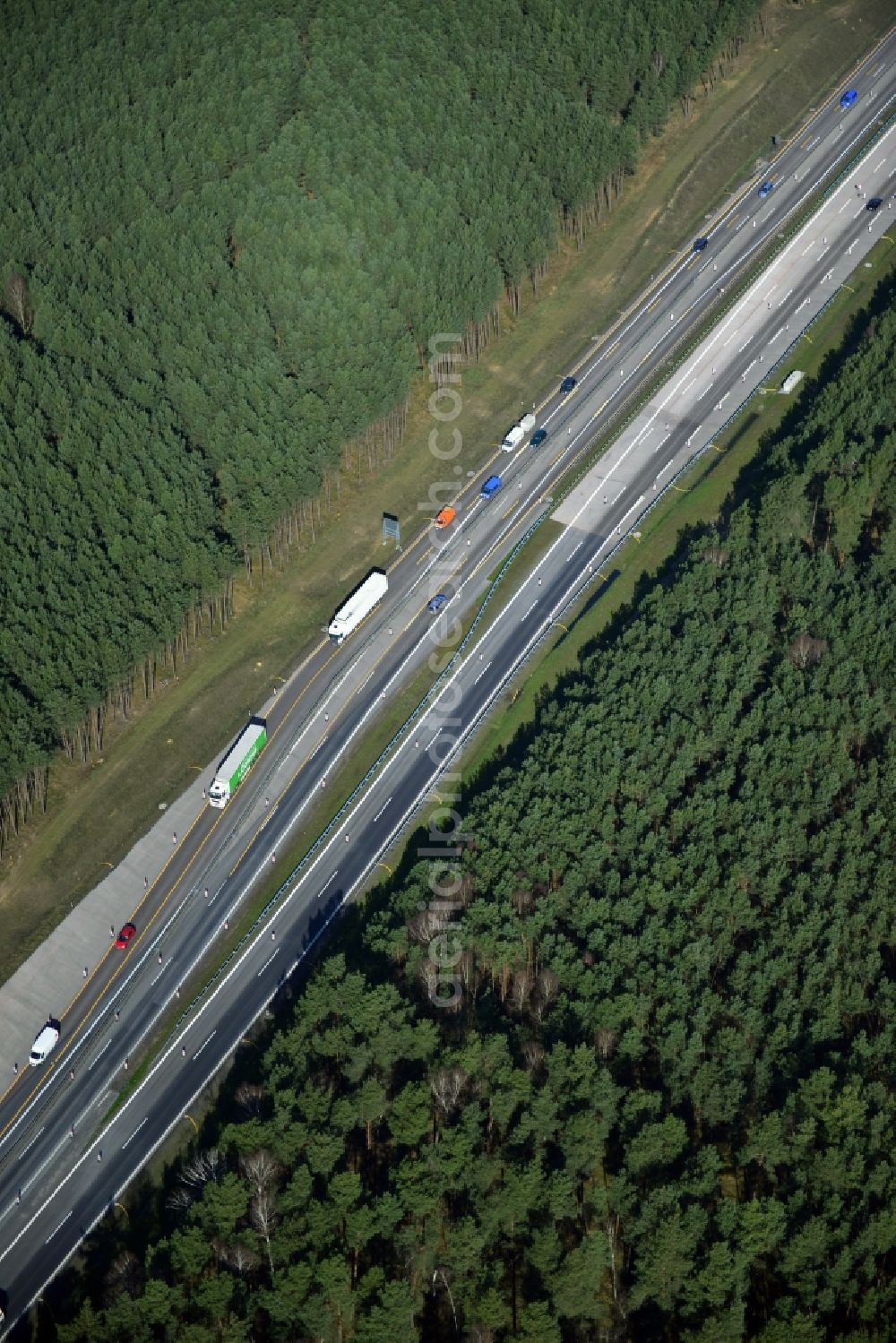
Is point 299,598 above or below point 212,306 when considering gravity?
below

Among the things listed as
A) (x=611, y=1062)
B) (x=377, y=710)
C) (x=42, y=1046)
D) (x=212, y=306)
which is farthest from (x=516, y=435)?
(x=42, y=1046)

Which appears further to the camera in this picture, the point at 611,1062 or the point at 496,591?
the point at 496,591

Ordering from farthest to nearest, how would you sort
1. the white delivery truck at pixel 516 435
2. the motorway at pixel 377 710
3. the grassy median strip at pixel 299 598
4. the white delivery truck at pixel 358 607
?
1. the white delivery truck at pixel 516 435
2. the white delivery truck at pixel 358 607
3. the grassy median strip at pixel 299 598
4. the motorway at pixel 377 710

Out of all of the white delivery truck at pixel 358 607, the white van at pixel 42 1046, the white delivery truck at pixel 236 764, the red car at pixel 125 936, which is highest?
the white delivery truck at pixel 358 607

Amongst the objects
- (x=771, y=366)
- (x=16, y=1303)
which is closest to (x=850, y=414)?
(x=771, y=366)

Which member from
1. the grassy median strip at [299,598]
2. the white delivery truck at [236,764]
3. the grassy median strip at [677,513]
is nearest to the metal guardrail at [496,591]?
the grassy median strip at [677,513]

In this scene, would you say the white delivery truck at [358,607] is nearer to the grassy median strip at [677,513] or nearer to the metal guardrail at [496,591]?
the metal guardrail at [496,591]

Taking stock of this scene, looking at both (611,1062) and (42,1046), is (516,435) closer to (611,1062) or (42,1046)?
(611,1062)

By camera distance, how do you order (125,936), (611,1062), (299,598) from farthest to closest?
(299,598), (125,936), (611,1062)
